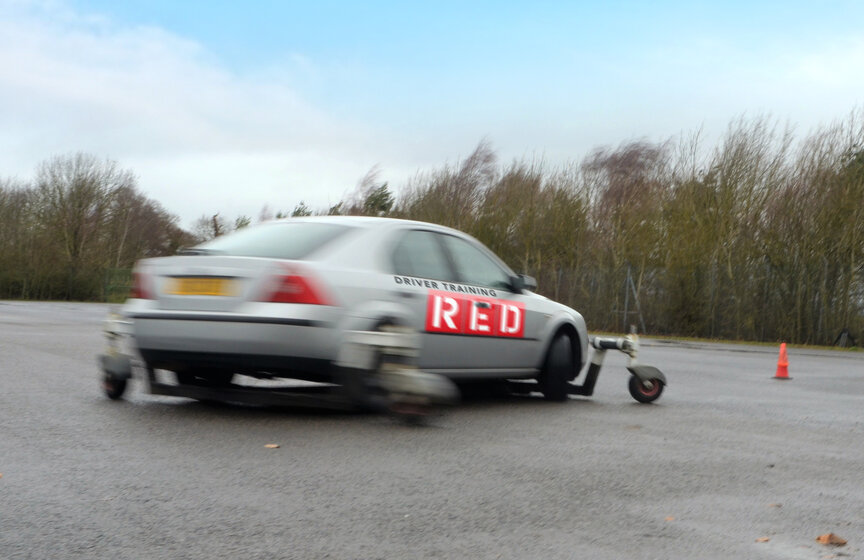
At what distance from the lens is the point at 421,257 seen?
8.55 meters

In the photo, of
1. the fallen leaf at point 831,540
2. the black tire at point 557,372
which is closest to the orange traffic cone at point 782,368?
the black tire at point 557,372

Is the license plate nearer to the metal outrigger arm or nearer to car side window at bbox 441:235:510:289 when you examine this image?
car side window at bbox 441:235:510:289

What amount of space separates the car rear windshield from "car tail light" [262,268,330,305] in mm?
316

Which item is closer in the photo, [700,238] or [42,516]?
[42,516]

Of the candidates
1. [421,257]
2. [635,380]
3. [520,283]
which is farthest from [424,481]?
[635,380]

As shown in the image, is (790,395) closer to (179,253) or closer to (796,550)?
(179,253)

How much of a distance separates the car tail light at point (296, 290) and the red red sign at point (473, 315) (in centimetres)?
117

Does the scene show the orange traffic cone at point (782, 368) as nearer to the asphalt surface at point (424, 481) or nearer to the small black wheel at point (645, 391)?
the asphalt surface at point (424, 481)

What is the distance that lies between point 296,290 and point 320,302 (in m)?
0.18

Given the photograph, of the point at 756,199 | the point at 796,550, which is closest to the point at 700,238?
the point at 756,199

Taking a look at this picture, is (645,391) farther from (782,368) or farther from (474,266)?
(782,368)

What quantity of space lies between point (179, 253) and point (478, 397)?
3341 mm

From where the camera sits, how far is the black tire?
9742mm

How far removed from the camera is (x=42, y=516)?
4523 millimetres
